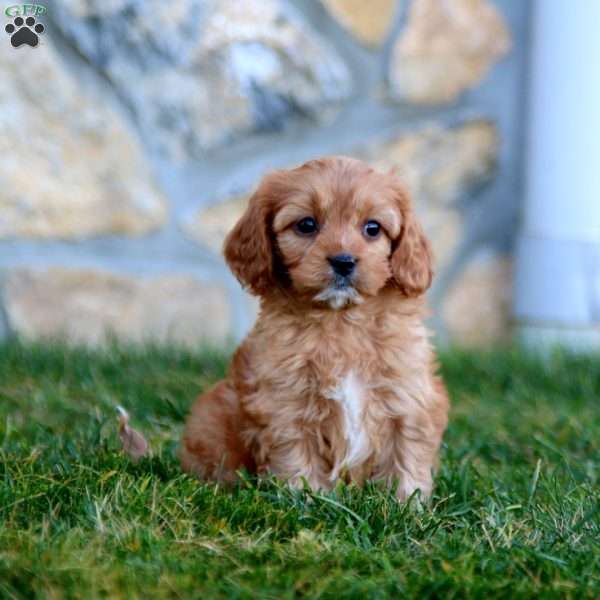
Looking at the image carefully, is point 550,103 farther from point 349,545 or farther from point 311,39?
point 349,545

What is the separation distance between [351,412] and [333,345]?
230 mm

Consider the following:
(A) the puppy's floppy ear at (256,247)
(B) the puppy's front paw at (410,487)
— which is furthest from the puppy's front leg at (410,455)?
(A) the puppy's floppy ear at (256,247)

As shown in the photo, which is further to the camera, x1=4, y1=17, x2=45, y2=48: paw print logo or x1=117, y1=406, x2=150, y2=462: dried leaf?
x1=4, y1=17, x2=45, y2=48: paw print logo

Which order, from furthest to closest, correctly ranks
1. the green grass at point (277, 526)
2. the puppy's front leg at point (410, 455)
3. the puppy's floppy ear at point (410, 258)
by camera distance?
the puppy's floppy ear at point (410, 258), the puppy's front leg at point (410, 455), the green grass at point (277, 526)

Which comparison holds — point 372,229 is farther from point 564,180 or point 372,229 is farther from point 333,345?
point 564,180

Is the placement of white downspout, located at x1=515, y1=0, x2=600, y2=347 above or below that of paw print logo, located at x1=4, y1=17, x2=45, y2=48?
below

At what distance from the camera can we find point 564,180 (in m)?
6.87

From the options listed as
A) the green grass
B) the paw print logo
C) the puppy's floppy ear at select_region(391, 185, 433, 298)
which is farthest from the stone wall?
the puppy's floppy ear at select_region(391, 185, 433, 298)

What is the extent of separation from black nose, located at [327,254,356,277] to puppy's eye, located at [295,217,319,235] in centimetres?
21

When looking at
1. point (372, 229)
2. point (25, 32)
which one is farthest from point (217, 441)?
point (25, 32)

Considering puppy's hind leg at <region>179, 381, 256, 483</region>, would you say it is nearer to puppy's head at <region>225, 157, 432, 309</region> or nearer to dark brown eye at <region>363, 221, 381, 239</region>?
puppy's head at <region>225, 157, 432, 309</region>

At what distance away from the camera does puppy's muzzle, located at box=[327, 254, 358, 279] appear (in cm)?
354

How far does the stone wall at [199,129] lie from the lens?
6.40 metres

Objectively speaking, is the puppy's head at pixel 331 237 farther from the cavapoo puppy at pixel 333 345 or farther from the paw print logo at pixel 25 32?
the paw print logo at pixel 25 32
